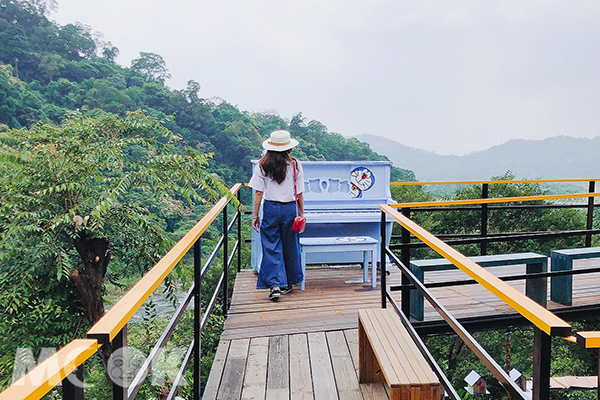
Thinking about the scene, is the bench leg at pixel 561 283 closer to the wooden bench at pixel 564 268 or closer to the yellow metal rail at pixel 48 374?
the wooden bench at pixel 564 268

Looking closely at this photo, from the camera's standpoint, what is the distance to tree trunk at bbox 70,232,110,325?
21.6 ft

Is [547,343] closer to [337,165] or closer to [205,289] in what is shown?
[337,165]

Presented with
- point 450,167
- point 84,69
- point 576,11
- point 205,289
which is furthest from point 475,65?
point 205,289

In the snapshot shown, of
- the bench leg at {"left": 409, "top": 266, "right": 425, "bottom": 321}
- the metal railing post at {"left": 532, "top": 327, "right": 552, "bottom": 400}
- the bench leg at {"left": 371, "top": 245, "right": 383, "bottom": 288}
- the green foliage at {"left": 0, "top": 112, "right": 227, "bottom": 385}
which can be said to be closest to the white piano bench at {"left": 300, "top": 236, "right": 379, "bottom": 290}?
the bench leg at {"left": 371, "top": 245, "right": 383, "bottom": 288}

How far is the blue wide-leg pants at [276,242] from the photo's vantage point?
3779 mm

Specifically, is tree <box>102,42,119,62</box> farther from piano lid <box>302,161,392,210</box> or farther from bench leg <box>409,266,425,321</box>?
Result: bench leg <box>409,266,425,321</box>

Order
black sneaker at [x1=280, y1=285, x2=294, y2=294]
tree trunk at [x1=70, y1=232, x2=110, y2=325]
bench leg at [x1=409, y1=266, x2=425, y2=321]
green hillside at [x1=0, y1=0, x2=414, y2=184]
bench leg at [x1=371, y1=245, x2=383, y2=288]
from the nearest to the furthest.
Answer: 1. bench leg at [x1=409, y1=266, x2=425, y2=321]
2. black sneaker at [x1=280, y1=285, x2=294, y2=294]
3. bench leg at [x1=371, y1=245, x2=383, y2=288]
4. tree trunk at [x1=70, y1=232, x2=110, y2=325]
5. green hillside at [x1=0, y1=0, x2=414, y2=184]

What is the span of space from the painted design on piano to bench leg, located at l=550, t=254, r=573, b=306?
6.77 feet

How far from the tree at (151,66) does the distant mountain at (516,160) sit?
43.7 metres

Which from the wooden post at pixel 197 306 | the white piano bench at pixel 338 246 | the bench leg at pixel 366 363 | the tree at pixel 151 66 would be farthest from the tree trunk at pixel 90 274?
the tree at pixel 151 66

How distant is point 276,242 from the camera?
380 centimetres

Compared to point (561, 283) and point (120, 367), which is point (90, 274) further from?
point (561, 283)

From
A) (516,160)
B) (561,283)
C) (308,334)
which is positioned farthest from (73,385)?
(516,160)

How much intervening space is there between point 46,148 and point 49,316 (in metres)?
2.66
